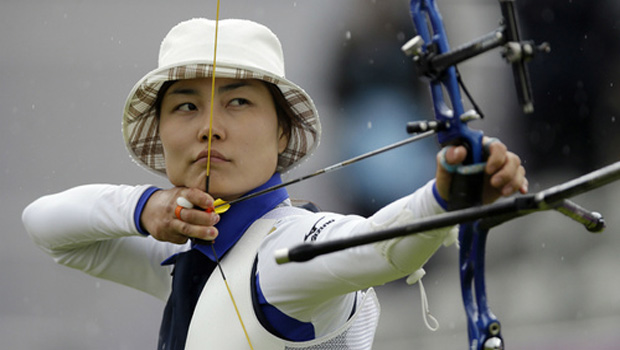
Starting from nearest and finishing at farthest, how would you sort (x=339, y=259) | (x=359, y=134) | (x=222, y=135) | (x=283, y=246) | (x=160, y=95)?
(x=339, y=259), (x=283, y=246), (x=222, y=135), (x=160, y=95), (x=359, y=134)

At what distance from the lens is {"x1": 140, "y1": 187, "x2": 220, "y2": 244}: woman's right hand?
146cm

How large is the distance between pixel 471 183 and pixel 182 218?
62 centimetres

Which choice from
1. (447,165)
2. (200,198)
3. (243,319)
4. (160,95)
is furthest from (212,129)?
(447,165)

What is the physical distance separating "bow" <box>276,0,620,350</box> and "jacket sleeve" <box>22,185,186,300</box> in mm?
759

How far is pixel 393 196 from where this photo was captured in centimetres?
446

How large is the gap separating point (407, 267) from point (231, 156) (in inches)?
18.4

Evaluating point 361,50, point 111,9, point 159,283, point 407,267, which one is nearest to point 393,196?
point 361,50

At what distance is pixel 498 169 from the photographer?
3.27ft

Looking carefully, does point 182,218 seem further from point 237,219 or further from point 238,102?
point 238,102

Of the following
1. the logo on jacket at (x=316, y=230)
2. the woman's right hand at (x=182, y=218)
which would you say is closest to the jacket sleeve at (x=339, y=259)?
the logo on jacket at (x=316, y=230)

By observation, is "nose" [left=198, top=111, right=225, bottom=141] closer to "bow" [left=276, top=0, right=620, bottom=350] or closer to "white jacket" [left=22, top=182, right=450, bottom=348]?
"white jacket" [left=22, top=182, right=450, bottom=348]

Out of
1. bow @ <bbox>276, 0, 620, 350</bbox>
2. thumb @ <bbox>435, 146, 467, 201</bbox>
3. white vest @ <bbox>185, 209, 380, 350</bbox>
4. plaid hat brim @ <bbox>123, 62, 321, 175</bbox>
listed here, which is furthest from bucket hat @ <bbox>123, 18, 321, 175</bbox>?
thumb @ <bbox>435, 146, 467, 201</bbox>

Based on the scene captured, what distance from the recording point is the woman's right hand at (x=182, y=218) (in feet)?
4.80

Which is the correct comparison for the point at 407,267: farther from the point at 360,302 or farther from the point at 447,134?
the point at 360,302
